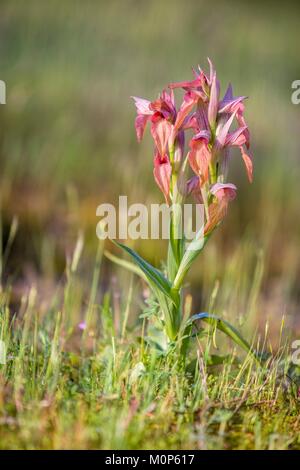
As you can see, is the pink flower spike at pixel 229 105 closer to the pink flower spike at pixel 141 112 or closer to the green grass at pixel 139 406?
the pink flower spike at pixel 141 112

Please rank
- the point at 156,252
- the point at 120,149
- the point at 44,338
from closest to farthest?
the point at 44,338, the point at 156,252, the point at 120,149

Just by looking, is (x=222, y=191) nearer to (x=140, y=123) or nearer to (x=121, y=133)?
(x=140, y=123)

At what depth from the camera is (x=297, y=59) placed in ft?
28.9

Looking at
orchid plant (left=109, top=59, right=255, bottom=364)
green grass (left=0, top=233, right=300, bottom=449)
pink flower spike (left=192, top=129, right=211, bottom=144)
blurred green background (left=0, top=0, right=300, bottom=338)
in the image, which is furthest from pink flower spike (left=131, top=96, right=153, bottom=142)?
blurred green background (left=0, top=0, right=300, bottom=338)

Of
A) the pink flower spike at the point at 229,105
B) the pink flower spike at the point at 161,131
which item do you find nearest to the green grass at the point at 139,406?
the pink flower spike at the point at 161,131

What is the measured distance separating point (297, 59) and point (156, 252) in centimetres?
498

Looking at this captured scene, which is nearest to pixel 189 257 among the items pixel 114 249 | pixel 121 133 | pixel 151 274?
pixel 151 274

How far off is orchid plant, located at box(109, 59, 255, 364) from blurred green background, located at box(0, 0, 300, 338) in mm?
812

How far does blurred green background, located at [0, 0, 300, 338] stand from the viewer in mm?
4523

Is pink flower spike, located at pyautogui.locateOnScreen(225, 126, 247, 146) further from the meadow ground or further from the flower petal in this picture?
the meadow ground

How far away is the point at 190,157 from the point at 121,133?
13.6 ft

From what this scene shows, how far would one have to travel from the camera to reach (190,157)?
2.11 metres

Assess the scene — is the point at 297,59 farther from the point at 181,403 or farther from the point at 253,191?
the point at 181,403
